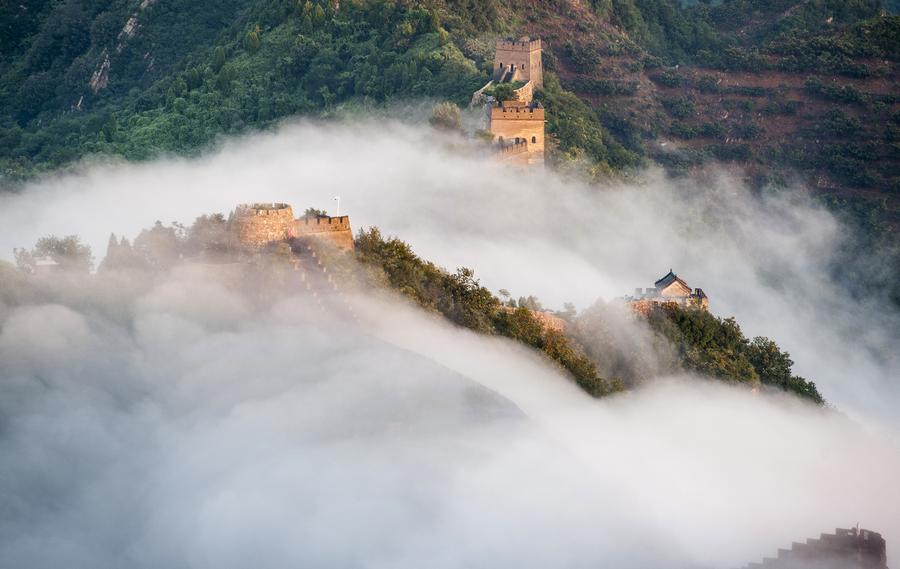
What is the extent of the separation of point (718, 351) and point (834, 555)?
19846 millimetres

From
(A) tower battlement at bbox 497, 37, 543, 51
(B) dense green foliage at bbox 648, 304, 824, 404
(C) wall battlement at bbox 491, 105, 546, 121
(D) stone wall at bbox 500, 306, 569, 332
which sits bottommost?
(B) dense green foliage at bbox 648, 304, 824, 404

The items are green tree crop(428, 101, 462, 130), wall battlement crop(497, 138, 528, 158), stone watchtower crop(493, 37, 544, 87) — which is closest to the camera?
wall battlement crop(497, 138, 528, 158)

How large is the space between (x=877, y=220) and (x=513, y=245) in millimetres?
31094

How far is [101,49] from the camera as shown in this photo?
158m

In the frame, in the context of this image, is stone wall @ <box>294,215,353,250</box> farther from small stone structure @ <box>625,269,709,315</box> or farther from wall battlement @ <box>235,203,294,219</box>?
small stone structure @ <box>625,269,709,315</box>

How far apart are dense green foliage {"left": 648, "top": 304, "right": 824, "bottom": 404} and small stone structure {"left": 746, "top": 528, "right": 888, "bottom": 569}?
17.1m

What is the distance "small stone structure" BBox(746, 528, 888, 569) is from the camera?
7219 centimetres

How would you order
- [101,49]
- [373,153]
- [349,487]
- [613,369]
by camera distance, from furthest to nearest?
[101,49] < [373,153] < [613,369] < [349,487]

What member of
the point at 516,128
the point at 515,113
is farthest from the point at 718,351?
the point at 515,113

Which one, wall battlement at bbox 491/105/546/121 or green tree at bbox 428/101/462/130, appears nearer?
wall battlement at bbox 491/105/546/121

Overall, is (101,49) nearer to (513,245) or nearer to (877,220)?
(877,220)

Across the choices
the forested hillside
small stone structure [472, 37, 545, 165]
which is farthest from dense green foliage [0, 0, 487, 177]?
small stone structure [472, 37, 545, 165]

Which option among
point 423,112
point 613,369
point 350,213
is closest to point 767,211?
point 423,112

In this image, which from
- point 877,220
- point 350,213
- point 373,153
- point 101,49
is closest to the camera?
point 350,213
